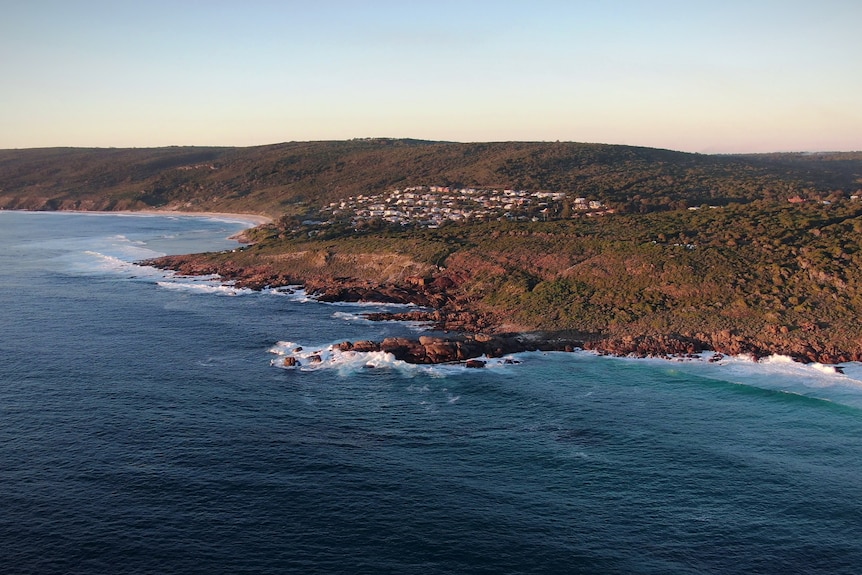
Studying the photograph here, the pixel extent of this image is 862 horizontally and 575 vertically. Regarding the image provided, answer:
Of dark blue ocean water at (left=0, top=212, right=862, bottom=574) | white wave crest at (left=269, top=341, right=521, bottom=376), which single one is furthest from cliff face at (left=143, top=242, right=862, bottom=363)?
dark blue ocean water at (left=0, top=212, right=862, bottom=574)

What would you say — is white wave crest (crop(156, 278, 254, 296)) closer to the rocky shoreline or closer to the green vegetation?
the green vegetation

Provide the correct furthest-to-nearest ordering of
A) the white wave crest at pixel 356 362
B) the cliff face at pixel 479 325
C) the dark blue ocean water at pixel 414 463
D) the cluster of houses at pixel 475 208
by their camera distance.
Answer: the cluster of houses at pixel 475 208 < the cliff face at pixel 479 325 < the white wave crest at pixel 356 362 < the dark blue ocean water at pixel 414 463

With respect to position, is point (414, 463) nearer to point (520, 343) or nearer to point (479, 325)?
point (520, 343)

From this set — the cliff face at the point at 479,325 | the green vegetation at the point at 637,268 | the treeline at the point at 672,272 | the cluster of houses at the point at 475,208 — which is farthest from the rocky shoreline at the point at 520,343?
the cluster of houses at the point at 475,208

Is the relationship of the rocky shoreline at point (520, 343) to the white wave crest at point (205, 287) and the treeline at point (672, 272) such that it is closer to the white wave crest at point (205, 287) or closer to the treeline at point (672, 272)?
the treeline at point (672, 272)

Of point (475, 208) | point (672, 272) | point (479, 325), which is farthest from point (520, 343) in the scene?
point (475, 208)

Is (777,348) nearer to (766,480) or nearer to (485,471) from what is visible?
(766,480)

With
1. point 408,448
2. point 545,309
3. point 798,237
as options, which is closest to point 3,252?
point 545,309
